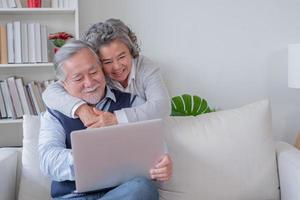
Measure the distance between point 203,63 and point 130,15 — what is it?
1.82 feet

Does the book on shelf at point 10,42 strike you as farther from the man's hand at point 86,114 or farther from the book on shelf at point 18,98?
the man's hand at point 86,114

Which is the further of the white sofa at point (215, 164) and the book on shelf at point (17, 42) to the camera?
the book on shelf at point (17, 42)

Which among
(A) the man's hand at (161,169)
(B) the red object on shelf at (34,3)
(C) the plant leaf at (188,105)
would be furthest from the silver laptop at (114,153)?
(B) the red object on shelf at (34,3)

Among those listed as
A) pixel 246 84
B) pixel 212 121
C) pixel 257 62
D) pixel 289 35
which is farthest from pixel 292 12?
pixel 212 121

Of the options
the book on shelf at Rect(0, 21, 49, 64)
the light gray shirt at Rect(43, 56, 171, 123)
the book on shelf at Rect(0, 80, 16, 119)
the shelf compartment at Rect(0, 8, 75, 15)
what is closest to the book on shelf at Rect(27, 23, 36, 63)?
the book on shelf at Rect(0, 21, 49, 64)

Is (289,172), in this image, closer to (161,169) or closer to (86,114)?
(161,169)

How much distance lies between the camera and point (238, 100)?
8.64 ft

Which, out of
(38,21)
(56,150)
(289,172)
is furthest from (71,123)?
(38,21)

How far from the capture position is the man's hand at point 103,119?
1.47 meters

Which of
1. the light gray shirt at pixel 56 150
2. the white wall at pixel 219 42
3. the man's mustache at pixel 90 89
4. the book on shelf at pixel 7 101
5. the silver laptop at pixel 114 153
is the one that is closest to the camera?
the silver laptop at pixel 114 153

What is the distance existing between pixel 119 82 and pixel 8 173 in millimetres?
597

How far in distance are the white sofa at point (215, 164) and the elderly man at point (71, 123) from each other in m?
0.21

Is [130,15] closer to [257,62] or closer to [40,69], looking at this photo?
[40,69]

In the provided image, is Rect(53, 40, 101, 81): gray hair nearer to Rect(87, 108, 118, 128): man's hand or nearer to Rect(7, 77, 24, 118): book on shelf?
Rect(87, 108, 118, 128): man's hand
